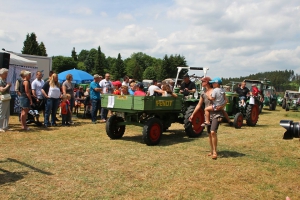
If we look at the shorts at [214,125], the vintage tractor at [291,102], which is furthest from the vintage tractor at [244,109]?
the vintage tractor at [291,102]

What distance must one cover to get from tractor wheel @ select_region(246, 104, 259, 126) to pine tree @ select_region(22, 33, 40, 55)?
67851mm

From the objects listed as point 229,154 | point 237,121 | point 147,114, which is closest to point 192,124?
point 147,114

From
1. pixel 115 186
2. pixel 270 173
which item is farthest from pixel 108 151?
pixel 270 173

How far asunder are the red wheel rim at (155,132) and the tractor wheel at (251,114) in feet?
17.0

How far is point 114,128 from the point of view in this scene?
332 inches

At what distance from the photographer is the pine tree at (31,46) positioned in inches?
2825

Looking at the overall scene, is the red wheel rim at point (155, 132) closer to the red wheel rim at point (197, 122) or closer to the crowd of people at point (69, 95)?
the crowd of people at point (69, 95)

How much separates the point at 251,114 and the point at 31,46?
6856cm

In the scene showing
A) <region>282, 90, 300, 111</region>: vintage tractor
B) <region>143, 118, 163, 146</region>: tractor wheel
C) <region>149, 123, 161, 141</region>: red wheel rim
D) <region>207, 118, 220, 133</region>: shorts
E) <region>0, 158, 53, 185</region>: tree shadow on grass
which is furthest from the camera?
<region>282, 90, 300, 111</region>: vintage tractor

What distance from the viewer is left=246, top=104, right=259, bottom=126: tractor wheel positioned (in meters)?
11.7

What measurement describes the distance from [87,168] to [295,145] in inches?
212

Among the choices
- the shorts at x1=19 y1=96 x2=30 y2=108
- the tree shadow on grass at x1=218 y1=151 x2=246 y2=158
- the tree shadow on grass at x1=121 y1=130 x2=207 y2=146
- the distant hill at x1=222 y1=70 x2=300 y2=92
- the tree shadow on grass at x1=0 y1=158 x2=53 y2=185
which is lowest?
the tree shadow on grass at x1=0 y1=158 x2=53 y2=185

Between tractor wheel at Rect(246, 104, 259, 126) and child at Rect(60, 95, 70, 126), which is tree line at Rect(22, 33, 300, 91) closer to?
tractor wheel at Rect(246, 104, 259, 126)

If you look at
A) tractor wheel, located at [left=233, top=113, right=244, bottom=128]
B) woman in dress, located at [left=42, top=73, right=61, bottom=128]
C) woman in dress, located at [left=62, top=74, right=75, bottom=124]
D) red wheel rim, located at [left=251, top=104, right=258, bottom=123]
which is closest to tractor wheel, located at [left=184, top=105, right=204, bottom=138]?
tractor wheel, located at [left=233, top=113, right=244, bottom=128]
